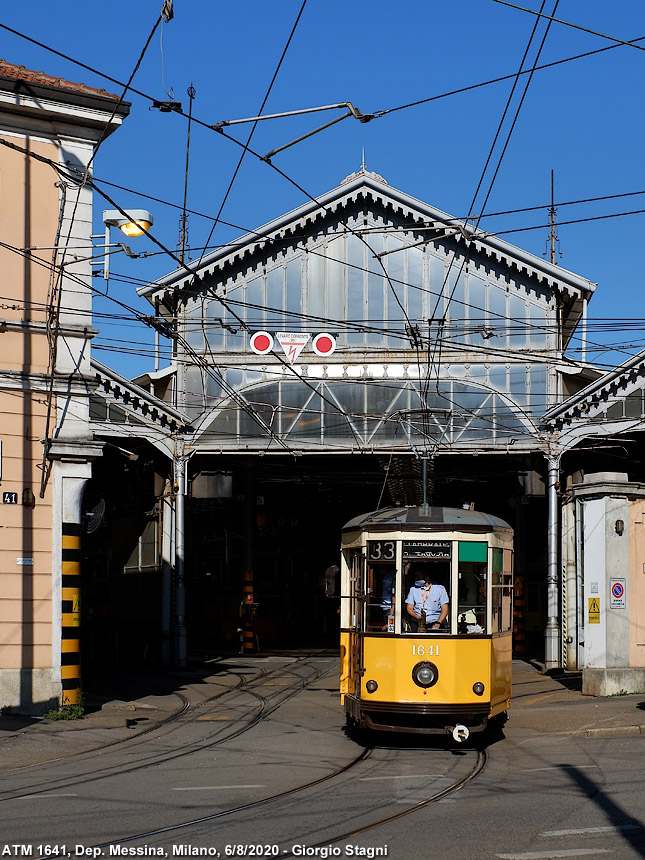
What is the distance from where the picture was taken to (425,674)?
40.8 feet

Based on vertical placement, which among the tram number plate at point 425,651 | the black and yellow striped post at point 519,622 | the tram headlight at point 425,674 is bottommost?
the black and yellow striped post at point 519,622

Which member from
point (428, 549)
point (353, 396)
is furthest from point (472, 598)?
point (353, 396)

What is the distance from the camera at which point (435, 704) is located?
40.8ft

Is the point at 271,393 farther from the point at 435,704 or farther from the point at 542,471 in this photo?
the point at 435,704

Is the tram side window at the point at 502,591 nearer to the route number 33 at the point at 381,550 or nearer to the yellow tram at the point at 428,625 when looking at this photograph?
the yellow tram at the point at 428,625

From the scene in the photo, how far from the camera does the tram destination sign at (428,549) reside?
12750mm

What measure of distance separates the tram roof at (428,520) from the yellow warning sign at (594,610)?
5.12 meters

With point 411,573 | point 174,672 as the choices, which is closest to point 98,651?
point 174,672

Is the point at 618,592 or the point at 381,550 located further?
the point at 618,592

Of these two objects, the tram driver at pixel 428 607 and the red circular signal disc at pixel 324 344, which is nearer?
the tram driver at pixel 428 607

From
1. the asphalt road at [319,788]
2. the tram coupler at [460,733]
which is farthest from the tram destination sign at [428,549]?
the asphalt road at [319,788]

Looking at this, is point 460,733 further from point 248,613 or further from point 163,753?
point 248,613

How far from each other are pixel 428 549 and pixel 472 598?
2.50 feet

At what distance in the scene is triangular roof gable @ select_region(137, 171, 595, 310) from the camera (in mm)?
28203
